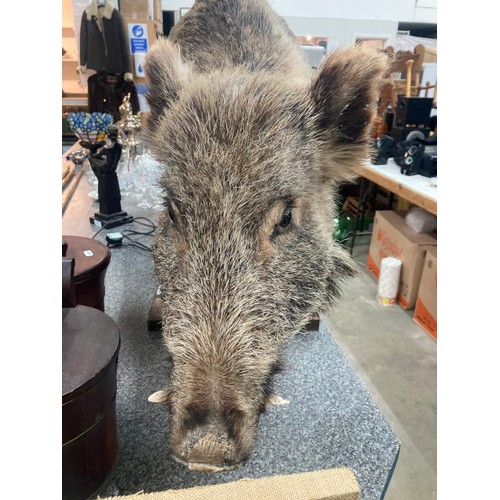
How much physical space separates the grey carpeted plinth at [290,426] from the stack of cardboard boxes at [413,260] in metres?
1.14

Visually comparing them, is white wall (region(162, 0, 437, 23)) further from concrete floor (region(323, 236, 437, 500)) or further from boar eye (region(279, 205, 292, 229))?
concrete floor (region(323, 236, 437, 500))

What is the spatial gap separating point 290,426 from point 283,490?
2.25 feet

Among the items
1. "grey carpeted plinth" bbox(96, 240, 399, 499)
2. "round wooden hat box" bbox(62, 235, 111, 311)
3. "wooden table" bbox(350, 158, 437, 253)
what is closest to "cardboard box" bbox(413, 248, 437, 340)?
"wooden table" bbox(350, 158, 437, 253)

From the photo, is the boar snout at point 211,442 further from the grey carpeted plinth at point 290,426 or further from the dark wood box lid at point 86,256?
the dark wood box lid at point 86,256

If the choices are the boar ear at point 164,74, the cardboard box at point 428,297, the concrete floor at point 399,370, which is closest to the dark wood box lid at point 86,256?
the boar ear at point 164,74

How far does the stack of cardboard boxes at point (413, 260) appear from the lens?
2.53 meters

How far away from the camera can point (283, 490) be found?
65cm

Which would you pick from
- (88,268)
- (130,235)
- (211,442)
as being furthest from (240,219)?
(130,235)

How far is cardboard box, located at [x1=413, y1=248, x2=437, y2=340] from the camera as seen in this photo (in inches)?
97.4

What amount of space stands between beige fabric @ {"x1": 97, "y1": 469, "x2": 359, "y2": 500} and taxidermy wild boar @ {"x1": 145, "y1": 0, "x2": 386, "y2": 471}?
40 mm

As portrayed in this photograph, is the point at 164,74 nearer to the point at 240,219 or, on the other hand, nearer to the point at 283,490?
the point at 240,219

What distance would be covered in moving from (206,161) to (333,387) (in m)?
1.05

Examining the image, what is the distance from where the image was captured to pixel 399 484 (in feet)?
5.67
